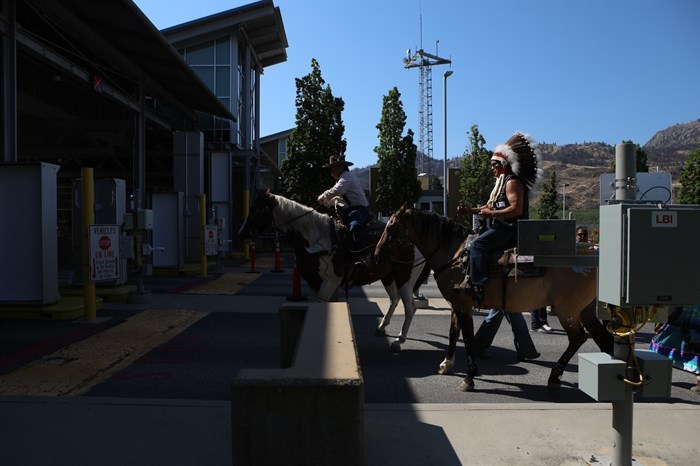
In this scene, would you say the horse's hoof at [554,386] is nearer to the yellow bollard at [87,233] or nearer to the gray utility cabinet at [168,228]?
the yellow bollard at [87,233]

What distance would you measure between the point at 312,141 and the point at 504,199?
84.7 feet

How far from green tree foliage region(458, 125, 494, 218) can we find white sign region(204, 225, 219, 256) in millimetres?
26545

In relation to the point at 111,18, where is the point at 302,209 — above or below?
below

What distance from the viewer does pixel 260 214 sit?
27.1 ft

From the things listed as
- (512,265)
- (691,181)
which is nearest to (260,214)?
(512,265)

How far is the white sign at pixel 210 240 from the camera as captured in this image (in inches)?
663

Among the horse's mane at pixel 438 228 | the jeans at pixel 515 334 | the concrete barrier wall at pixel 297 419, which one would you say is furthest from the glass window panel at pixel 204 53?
the concrete barrier wall at pixel 297 419

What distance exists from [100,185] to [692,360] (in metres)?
11.7

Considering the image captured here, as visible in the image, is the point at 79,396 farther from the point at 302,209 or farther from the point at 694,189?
the point at 694,189

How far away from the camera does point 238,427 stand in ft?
9.41

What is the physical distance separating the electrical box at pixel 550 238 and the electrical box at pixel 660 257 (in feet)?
3.31

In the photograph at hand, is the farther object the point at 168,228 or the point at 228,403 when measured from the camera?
the point at 168,228

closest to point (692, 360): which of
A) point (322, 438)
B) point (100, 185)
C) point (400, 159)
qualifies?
point (322, 438)

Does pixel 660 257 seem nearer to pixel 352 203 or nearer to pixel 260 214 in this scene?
pixel 352 203
